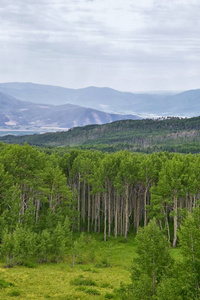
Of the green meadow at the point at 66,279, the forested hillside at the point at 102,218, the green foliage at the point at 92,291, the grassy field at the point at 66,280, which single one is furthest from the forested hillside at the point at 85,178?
the green foliage at the point at 92,291

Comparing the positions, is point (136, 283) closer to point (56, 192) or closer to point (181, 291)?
point (181, 291)

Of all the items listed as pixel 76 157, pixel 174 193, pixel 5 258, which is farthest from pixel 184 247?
pixel 76 157

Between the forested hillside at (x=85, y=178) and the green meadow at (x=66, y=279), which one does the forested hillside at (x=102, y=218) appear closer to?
the forested hillside at (x=85, y=178)

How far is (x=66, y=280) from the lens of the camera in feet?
114

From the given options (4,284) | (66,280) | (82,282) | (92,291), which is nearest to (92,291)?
(92,291)

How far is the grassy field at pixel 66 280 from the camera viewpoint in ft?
95.0

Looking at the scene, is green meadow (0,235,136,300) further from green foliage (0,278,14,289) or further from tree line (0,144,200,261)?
tree line (0,144,200,261)

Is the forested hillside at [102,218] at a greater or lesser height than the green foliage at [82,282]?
greater

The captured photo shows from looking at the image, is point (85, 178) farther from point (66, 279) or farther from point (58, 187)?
point (66, 279)

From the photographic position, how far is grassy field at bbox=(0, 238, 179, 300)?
29.0 m

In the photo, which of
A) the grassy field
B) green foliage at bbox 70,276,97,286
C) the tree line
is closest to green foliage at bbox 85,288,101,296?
the grassy field

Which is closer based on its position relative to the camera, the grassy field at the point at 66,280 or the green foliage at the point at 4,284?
the grassy field at the point at 66,280

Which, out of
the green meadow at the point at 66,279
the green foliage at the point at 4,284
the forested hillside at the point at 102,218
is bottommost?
the green meadow at the point at 66,279

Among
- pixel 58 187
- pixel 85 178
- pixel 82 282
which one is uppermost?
pixel 85 178
